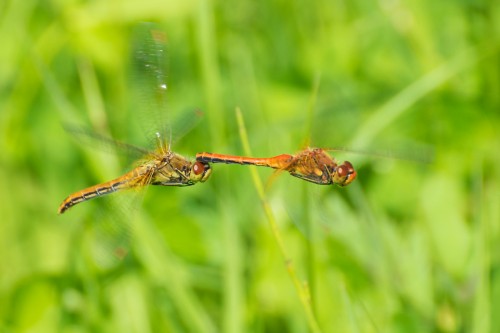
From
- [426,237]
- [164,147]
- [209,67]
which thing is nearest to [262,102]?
[209,67]

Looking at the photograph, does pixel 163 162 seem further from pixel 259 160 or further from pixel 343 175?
pixel 343 175

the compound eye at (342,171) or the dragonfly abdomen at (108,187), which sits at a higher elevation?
the dragonfly abdomen at (108,187)

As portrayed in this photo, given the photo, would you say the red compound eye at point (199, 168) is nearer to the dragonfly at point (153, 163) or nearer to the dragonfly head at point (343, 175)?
the dragonfly at point (153, 163)

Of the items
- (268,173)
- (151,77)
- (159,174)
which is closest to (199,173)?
(159,174)

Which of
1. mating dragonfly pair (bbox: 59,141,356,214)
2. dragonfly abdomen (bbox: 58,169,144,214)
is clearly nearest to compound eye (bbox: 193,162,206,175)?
mating dragonfly pair (bbox: 59,141,356,214)

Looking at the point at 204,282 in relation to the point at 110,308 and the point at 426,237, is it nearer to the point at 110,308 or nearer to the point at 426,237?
the point at 110,308

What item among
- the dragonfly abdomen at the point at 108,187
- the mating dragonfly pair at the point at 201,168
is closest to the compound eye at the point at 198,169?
the mating dragonfly pair at the point at 201,168

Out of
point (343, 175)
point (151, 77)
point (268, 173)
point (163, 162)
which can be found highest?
point (268, 173)

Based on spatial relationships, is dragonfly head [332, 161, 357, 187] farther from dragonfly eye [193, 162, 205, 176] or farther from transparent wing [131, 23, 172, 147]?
transparent wing [131, 23, 172, 147]

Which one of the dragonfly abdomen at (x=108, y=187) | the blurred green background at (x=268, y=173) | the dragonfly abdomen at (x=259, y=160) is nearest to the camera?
the dragonfly abdomen at (x=259, y=160)
